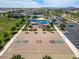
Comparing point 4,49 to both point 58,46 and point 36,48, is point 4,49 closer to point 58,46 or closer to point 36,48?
point 36,48

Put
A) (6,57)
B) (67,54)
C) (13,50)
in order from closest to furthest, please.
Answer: (6,57), (67,54), (13,50)

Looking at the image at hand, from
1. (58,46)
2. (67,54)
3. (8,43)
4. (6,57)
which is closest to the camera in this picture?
(6,57)

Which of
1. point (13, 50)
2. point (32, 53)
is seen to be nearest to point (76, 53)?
point (32, 53)

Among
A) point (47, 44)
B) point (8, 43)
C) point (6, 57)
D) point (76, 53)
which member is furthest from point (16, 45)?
point (76, 53)

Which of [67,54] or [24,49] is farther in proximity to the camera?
[24,49]

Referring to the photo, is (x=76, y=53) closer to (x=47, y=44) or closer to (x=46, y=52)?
(x=46, y=52)

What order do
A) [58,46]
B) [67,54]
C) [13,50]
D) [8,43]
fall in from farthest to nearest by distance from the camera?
[8,43] → [58,46] → [13,50] → [67,54]

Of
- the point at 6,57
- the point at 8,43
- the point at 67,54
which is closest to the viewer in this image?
the point at 6,57

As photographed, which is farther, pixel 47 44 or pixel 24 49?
pixel 47 44
